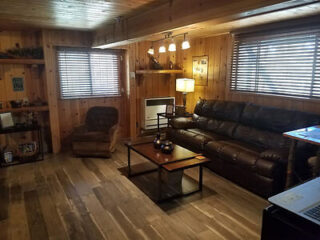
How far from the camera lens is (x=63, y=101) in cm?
493

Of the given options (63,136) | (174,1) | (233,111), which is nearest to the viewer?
(174,1)

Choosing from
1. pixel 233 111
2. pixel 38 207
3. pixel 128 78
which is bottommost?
pixel 38 207

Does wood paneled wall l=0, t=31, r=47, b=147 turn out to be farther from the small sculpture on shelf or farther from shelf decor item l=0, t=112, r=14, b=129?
the small sculpture on shelf

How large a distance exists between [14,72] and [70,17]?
5.93ft

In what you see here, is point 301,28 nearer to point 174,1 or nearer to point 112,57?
point 174,1

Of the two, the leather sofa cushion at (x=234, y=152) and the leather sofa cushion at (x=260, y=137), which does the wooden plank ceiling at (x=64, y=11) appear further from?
the leather sofa cushion at (x=260, y=137)

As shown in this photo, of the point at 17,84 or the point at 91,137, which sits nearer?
the point at 91,137

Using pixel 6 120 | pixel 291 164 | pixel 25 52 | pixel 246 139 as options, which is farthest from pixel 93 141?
pixel 291 164

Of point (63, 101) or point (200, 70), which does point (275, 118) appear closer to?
point (200, 70)

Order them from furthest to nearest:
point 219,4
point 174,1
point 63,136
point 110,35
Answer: point 63,136
point 110,35
point 174,1
point 219,4

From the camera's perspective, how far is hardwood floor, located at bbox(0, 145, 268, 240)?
96.9 inches

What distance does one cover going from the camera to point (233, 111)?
426 centimetres

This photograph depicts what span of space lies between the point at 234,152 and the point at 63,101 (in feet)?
11.5

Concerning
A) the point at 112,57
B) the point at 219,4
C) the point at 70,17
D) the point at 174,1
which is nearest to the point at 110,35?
the point at 70,17
